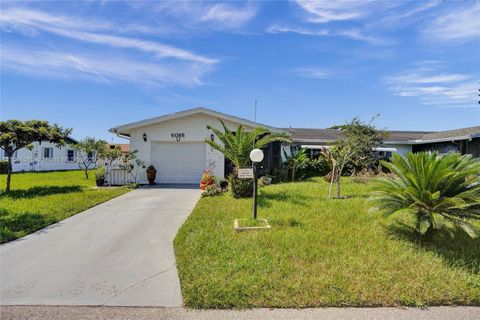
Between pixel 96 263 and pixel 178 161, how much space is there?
417 inches

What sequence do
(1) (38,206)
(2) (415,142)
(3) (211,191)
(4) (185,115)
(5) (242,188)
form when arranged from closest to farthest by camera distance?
(1) (38,206) < (5) (242,188) < (3) (211,191) < (4) (185,115) < (2) (415,142)

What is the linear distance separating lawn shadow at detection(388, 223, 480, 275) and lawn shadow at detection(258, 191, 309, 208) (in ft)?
9.70

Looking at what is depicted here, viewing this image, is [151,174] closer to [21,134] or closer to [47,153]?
[21,134]

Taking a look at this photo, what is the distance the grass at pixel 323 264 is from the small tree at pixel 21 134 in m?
9.01

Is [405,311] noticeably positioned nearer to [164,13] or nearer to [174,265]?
[174,265]

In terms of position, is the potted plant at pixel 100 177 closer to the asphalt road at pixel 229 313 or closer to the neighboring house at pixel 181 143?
the neighboring house at pixel 181 143

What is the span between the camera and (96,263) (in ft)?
15.3

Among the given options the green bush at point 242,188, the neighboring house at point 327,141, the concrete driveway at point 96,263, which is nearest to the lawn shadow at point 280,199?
the green bush at point 242,188

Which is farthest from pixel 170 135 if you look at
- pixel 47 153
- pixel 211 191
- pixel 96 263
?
pixel 47 153

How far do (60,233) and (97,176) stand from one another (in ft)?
26.4

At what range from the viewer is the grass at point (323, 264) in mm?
3512

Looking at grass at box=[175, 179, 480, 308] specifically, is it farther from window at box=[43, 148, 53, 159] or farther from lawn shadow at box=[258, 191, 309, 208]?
window at box=[43, 148, 53, 159]

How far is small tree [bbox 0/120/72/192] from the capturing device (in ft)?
37.4

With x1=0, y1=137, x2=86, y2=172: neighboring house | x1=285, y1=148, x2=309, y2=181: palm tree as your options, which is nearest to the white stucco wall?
x1=285, y1=148, x2=309, y2=181: palm tree
